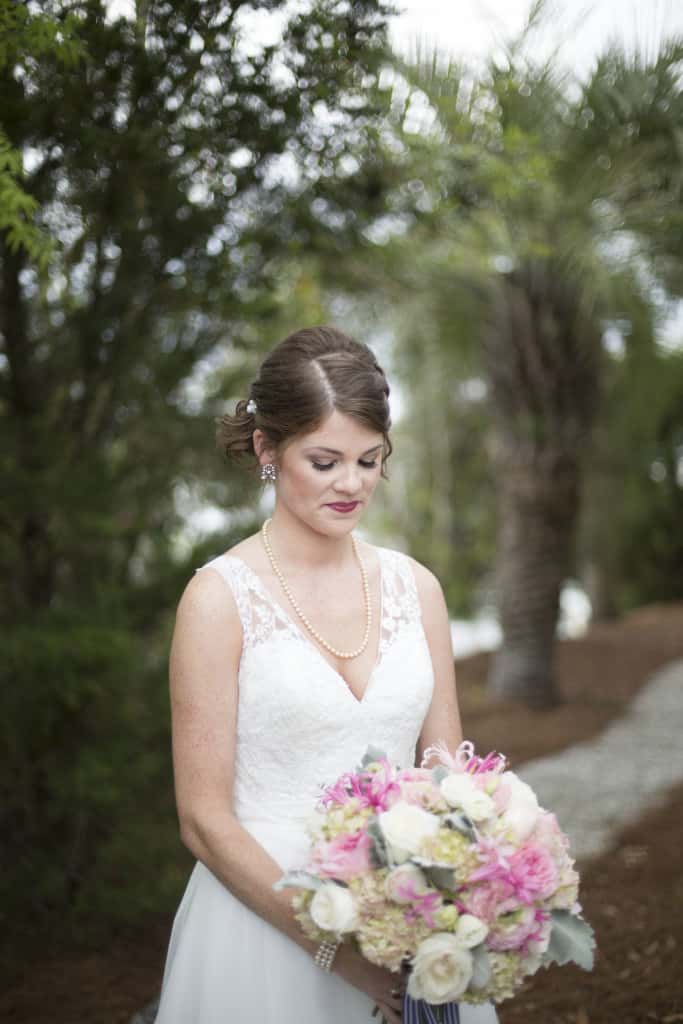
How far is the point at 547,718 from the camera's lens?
966 cm

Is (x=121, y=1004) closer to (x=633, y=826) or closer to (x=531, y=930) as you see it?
(x=531, y=930)

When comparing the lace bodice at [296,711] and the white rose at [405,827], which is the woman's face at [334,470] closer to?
the lace bodice at [296,711]

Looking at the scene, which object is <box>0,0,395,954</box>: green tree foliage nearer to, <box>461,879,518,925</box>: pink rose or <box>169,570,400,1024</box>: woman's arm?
<box>169,570,400,1024</box>: woman's arm

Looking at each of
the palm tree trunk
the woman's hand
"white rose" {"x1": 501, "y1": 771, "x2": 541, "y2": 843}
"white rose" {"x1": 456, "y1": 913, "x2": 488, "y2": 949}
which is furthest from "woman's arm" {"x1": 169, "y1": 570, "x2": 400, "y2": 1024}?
the palm tree trunk

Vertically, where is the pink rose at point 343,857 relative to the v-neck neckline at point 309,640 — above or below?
below

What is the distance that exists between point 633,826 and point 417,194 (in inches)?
167

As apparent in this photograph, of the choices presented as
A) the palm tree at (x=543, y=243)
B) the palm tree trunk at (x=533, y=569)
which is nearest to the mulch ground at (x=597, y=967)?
the palm tree trunk at (x=533, y=569)

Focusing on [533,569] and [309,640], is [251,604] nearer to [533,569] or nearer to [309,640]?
[309,640]

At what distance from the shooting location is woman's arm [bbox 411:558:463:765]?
259 centimetres

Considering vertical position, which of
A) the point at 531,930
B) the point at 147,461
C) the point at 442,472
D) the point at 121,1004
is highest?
the point at 442,472

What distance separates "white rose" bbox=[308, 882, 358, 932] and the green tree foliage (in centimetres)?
271

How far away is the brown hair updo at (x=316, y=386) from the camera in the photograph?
7.86 feet

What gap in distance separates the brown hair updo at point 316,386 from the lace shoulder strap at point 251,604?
331mm

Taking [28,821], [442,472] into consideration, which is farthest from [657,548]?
[28,821]
